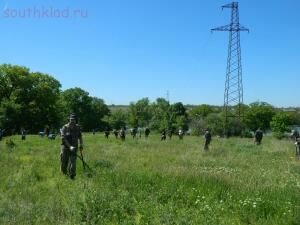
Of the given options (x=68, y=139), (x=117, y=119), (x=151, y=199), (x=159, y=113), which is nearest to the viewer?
(x=151, y=199)

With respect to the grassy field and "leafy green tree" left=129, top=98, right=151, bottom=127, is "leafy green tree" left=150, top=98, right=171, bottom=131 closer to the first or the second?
"leafy green tree" left=129, top=98, right=151, bottom=127

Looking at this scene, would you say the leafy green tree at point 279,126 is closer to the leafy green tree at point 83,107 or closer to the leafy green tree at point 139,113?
the leafy green tree at point 83,107

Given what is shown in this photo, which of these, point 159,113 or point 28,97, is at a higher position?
point 28,97

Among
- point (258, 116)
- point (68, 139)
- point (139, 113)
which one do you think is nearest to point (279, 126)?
point (258, 116)

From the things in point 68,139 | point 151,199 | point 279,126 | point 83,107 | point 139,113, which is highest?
point 83,107

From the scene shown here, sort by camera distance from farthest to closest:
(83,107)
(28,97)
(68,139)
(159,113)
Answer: (83,107), (159,113), (28,97), (68,139)

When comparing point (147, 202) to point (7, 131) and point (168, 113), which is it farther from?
point (168, 113)

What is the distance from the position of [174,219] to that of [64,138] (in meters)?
8.02

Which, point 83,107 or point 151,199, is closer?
point 151,199

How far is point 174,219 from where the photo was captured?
29.2ft

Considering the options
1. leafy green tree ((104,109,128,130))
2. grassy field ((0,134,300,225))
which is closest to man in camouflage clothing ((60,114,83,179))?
grassy field ((0,134,300,225))

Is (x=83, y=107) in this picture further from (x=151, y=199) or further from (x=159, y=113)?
(x=151, y=199)

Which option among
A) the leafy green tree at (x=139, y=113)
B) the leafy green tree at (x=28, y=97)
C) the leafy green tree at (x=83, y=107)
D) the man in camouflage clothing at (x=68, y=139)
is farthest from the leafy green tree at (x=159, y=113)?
the man in camouflage clothing at (x=68, y=139)

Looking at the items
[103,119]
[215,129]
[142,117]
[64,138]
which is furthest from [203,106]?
[64,138]
